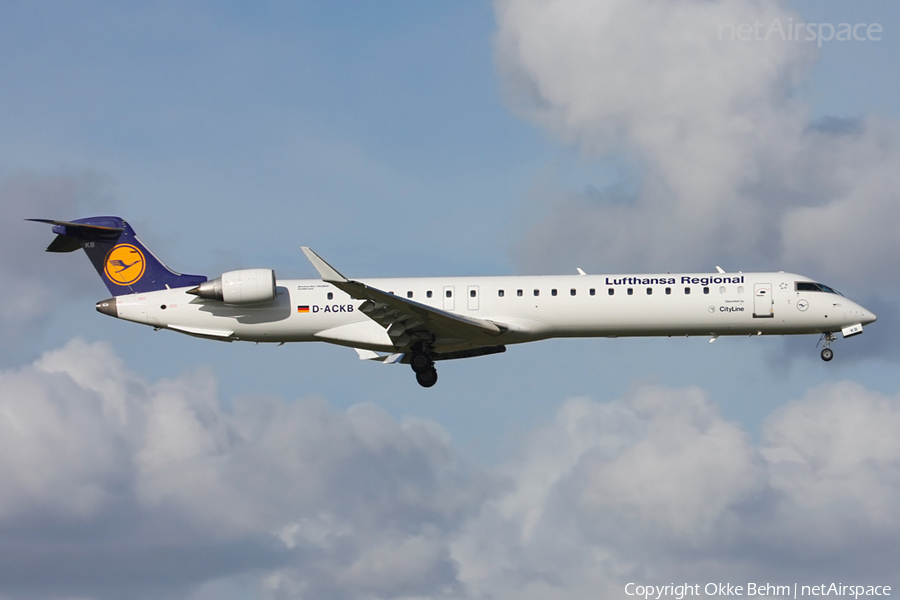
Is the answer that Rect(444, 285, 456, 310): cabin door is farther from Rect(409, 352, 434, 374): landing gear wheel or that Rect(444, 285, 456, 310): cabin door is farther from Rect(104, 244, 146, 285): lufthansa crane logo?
Rect(104, 244, 146, 285): lufthansa crane logo

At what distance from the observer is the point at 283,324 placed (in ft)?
118

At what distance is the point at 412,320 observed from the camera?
112 ft

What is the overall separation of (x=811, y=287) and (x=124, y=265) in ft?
72.9

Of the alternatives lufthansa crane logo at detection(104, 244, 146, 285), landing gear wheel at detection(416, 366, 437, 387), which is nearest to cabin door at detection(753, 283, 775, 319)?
landing gear wheel at detection(416, 366, 437, 387)

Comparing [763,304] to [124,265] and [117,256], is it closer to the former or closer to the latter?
[124,265]

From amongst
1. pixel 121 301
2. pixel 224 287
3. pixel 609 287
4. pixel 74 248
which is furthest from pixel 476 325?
pixel 74 248

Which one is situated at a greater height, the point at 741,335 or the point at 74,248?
the point at 74,248

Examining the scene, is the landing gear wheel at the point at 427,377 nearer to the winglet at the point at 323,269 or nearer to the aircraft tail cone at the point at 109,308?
the winglet at the point at 323,269

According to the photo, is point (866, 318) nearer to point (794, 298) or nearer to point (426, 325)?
point (794, 298)

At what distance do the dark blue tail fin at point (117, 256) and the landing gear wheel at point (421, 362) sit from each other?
25.1ft

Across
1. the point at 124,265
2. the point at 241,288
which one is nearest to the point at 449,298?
the point at 241,288

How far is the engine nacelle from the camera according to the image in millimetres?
35188

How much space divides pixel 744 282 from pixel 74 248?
21.9 m

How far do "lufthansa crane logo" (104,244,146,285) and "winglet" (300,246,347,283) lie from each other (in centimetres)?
869
